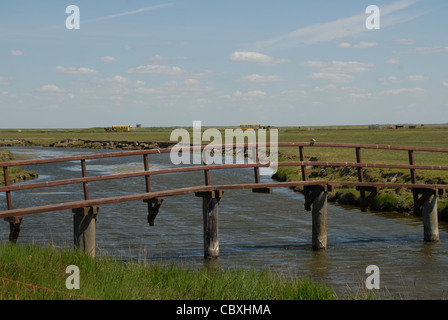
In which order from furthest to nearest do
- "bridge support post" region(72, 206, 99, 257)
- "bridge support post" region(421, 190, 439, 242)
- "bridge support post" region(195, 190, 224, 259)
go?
"bridge support post" region(421, 190, 439, 242) < "bridge support post" region(195, 190, 224, 259) < "bridge support post" region(72, 206, 99, 257)

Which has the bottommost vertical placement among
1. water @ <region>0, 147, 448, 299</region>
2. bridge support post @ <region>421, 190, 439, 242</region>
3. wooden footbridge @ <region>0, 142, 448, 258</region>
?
water @ <region>0, 147, 448, 299</region>

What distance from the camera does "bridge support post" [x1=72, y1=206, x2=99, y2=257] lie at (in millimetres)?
15789

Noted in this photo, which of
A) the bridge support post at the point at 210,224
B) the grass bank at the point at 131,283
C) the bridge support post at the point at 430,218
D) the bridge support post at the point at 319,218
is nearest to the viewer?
the grass bank at the point at 131,283

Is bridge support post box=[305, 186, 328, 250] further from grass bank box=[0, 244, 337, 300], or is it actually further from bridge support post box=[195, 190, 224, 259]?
grass bank box=[0, 244, 337, 300]

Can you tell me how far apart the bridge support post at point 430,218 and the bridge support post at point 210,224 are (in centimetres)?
774

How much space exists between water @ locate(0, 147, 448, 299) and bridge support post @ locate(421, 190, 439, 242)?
386 mm

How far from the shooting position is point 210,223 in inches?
715

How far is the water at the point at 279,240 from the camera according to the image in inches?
625

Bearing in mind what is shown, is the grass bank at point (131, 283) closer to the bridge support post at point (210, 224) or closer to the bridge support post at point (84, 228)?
the bridge support post at point (84, 228)

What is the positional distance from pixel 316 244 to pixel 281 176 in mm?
22733

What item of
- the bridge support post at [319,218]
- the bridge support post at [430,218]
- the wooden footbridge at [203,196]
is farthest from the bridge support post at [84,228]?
the bridge support post at [430,218]

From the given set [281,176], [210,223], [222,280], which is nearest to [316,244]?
[210,223]

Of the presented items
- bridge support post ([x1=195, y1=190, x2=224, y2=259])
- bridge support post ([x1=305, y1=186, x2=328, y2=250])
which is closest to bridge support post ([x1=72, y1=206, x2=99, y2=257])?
bridge support post ([x1=195, y1=190, x2=224, y2=259])
